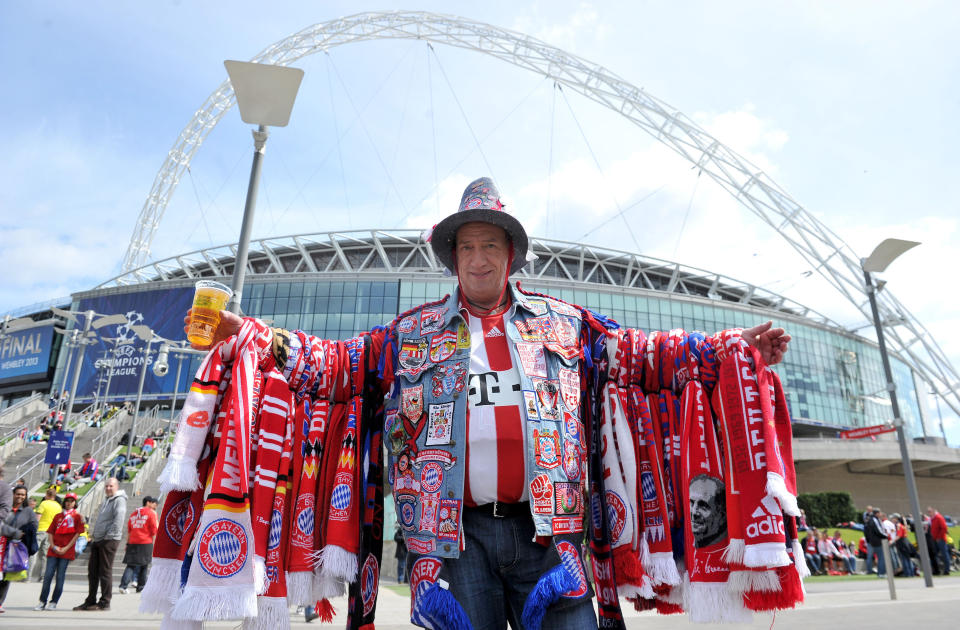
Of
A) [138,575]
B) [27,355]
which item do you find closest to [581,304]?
[138,575]

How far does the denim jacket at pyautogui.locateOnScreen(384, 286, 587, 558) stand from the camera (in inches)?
99.9

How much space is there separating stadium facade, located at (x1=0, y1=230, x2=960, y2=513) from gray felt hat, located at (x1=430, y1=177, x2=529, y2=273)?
45446mm

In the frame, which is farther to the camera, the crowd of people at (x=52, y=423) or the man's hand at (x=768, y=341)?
the crowd of people at (x=52, y=423)

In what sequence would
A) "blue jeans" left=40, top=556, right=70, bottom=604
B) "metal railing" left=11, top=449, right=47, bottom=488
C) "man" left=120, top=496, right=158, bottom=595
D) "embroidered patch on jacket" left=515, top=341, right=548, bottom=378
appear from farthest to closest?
"metal railing" left=11, top=449, right=47, bottom=488 < "man" left=120, top=496, right=158, bottom=595 < "blue jeans" left=40, top=556, right=70, bottom=604 < "embroidered patch on jacket" left=515, top=341, right=548, bottom=378

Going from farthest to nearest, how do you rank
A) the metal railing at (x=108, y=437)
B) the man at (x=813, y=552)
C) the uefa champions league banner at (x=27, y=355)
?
the uefa champions league banner at (x=27, y=355)
the metal railing at (x=108, y=437)
the man at (x=813, y=552)

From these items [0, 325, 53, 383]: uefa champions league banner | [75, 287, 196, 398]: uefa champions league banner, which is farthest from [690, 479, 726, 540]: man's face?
[0, 325, 53, 383]: uefa champions league banner

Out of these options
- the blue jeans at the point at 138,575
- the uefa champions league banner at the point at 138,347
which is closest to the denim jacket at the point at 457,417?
the blue jeans at the point at 138,575

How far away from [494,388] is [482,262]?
599mm

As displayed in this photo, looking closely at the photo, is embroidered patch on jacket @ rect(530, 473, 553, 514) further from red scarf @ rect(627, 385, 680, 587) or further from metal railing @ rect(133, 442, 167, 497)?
metal railing @ rect(133, 442, 167, 497)

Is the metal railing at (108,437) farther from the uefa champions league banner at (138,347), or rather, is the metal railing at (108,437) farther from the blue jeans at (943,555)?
the blue jeans at (943,555)

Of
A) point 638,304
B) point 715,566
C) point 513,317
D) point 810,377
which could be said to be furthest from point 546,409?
point 810,377

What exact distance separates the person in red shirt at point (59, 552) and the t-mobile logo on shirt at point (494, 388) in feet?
30.8

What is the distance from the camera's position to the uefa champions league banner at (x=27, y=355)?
61.4m

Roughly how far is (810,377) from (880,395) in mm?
10934
